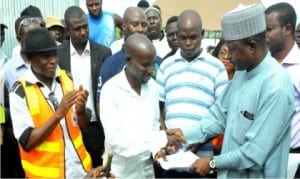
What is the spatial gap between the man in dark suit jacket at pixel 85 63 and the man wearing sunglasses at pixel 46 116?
3.97ft

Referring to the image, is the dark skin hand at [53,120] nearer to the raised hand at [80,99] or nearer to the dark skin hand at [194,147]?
the raised hand at [80,99]

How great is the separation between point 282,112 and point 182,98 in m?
1.33

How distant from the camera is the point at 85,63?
15.8ft

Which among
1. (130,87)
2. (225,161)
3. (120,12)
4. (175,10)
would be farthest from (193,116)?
(175,10)

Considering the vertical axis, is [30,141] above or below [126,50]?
below

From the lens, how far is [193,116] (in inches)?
155

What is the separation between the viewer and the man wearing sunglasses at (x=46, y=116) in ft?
10.6

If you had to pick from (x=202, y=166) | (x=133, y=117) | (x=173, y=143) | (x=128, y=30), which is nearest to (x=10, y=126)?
(x=128, y=30)

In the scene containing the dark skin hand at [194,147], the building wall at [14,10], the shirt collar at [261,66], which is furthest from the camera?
the building wall at [14,10]

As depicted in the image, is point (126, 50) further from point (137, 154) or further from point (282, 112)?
point (282, 112)

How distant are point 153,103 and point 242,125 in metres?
0.95

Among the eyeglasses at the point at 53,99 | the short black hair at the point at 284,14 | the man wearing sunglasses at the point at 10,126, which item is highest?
the short black hair at the point at 284,14

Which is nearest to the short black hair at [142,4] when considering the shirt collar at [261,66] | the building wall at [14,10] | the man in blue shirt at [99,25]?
the building wall at [14,10]

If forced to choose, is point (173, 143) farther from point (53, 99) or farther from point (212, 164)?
point (53, 99)
